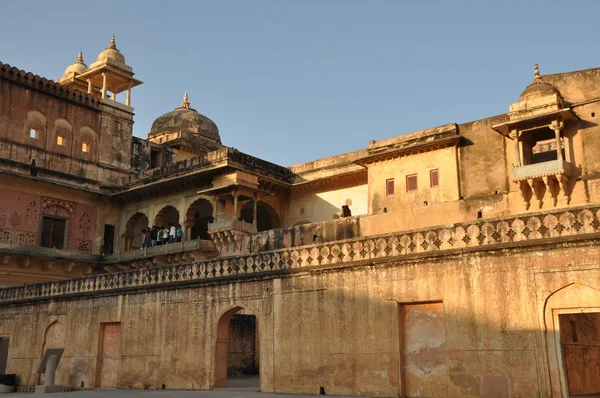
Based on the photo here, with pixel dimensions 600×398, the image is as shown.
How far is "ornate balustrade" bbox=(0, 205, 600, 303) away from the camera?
886 cm

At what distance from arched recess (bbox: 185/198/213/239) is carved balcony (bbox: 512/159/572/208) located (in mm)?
11947

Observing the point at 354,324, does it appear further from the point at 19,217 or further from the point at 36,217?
the point at 36,217

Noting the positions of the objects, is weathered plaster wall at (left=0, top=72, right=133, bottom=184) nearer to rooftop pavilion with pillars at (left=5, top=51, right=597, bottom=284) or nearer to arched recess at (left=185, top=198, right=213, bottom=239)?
rooftop pavilion with pillars at (left=5, top=51, right=597, bottom=284)

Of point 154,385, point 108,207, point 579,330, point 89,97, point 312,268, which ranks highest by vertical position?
point 89,97

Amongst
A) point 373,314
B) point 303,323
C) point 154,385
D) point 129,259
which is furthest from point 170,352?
point 129,259

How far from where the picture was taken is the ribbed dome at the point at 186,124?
31.4m

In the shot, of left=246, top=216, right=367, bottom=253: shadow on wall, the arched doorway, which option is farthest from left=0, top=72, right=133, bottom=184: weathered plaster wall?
the arched doorway

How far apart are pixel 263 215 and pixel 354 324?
1574 centimetres

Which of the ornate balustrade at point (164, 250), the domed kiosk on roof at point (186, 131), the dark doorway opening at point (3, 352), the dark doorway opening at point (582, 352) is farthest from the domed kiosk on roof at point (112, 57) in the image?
the dark doorway opening at point (582, 352)

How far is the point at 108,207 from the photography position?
86.5 ft

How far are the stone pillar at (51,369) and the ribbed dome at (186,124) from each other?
58.8ft

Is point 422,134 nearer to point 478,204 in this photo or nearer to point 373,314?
point 478,204

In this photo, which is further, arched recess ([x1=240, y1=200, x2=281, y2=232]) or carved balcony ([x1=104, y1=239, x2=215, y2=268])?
arched recess ([x1=240, y1=200, x2=281, y2=232])

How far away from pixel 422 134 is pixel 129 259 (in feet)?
41.1
